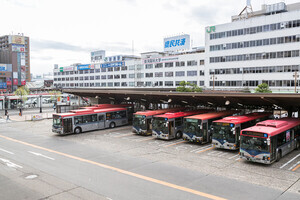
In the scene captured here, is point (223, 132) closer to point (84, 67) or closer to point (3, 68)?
point (84, 67)

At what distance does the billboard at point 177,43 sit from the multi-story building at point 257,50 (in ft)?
29.4

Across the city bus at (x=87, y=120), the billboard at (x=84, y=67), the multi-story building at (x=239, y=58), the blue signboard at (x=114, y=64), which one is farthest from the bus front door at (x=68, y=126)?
the billboard at (x=84, y=67)

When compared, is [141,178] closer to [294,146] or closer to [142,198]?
[142,198]

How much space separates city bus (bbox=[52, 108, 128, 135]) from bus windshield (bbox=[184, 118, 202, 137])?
13.0 meters

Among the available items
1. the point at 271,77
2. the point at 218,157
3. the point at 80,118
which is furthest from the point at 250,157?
the point at 271,77

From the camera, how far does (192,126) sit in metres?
23.8

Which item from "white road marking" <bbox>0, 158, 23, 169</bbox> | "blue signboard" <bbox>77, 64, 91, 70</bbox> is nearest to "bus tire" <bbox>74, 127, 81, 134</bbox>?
"white road marking" <bbox>0, 158, 23, 169</bbox>

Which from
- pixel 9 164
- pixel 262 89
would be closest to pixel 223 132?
pixel 9 164

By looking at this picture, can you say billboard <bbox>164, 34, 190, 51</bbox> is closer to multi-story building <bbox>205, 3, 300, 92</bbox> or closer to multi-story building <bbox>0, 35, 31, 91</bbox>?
multi-story building <bbox>205, 3, 300, 92</bbox>

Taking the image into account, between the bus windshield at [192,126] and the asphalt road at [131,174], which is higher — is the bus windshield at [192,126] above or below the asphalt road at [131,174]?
above

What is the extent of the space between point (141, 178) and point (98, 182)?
2.39 meters

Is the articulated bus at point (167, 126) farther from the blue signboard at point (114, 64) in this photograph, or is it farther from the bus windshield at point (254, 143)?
the blue signboard at point (114, 64)

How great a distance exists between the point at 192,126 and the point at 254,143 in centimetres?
719

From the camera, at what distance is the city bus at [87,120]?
2916cm
